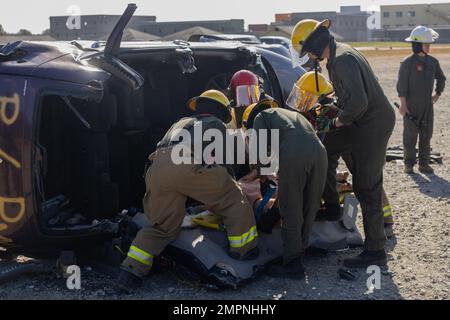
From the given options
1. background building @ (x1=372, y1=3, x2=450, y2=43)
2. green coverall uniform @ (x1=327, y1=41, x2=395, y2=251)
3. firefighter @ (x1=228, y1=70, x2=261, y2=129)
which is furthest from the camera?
background building @ (x1=372, y1=3, x2=450, y2=43)

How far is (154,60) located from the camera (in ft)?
19.4

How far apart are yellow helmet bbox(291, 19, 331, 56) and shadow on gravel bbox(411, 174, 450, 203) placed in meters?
2.86

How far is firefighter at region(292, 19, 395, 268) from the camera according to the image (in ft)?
16.9

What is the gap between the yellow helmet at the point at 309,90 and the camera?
562 centimetres

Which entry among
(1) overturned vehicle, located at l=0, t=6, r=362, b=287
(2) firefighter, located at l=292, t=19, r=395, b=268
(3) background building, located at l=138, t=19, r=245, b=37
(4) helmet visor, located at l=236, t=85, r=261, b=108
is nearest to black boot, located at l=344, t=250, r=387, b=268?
(2) firefighter, located at l=292, t=19, r=395, b=268

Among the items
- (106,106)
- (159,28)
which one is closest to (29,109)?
(106,106)

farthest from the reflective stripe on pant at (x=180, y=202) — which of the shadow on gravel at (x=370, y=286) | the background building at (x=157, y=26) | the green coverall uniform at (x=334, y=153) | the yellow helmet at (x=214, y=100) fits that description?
the background building at (x=157, y=26)

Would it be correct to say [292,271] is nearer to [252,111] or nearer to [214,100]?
[252,111]

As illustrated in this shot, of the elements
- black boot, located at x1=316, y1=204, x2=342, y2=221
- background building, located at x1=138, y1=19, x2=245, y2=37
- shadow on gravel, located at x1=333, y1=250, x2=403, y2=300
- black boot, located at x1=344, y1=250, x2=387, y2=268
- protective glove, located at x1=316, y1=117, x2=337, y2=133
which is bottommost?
shadow on gravel, located at x1=333, y1=250, x2=403, y2=300

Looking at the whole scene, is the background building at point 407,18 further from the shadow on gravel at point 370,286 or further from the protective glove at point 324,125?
the shadow on gravel at point 370,286

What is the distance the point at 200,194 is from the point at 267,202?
675mm

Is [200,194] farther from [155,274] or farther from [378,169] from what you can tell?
[378,169]

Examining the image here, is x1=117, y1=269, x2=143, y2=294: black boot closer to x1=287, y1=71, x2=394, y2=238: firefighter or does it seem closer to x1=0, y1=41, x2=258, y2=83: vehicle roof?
x1=0, y1=41, x2=258, y2=83: vehicle roof

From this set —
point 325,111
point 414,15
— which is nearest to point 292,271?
point 325,111
